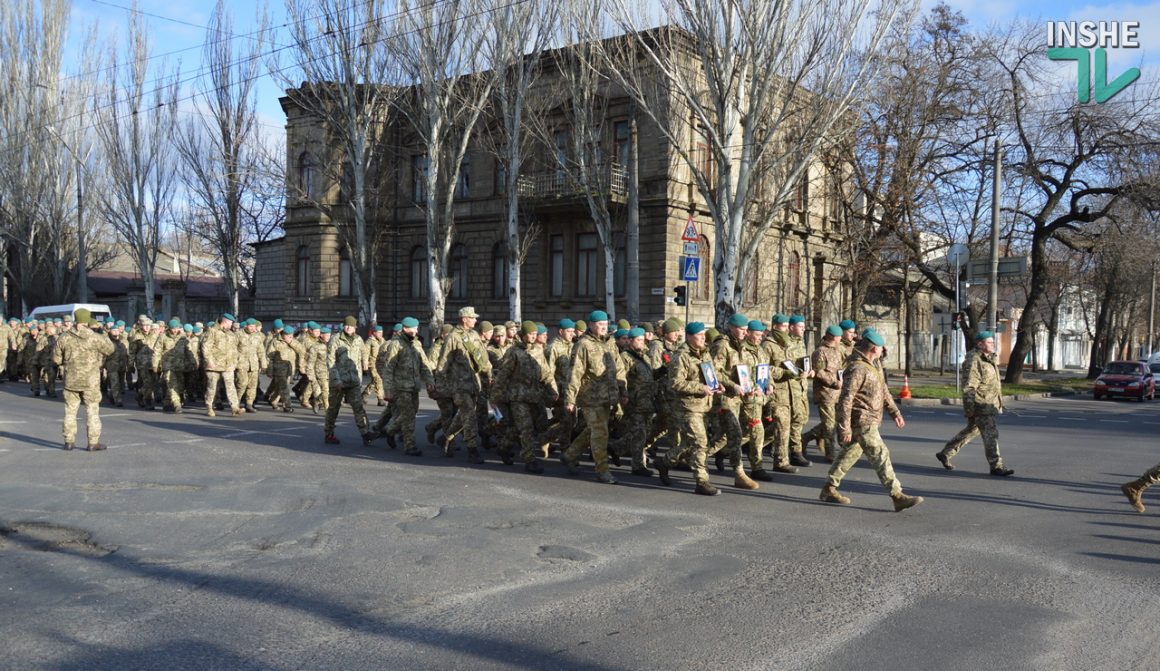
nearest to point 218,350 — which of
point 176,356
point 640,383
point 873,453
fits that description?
point 176,356

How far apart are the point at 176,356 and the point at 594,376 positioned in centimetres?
1137

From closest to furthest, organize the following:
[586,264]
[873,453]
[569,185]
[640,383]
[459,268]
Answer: [873,453]
[640,383]
[569,185]
[586,264]
[459,268]

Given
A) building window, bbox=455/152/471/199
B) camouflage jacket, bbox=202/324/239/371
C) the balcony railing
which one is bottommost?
camouflage jacket, bbox=202/324/239/371

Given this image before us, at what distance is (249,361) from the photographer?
17500 millimetres

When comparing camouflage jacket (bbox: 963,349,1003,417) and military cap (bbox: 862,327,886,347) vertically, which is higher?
military cap (bbox: 862,327,886,347)

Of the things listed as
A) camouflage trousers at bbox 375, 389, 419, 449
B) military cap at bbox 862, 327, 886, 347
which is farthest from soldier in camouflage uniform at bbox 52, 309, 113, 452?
military cap at bbox 862, 327, 886, 347

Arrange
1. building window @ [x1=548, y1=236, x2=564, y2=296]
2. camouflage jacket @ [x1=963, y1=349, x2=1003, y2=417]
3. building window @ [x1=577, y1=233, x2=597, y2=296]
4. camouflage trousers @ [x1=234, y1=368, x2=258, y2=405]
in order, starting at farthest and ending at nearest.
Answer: building window @ [x1=548, y1=236, x2=564, y2=296], building window @ [x1=577, y1=233, x2=597, y2=296], camouflage trousers @ [x1=234, y1=368, x2=258, y2=405], camouflage jacket @ [x1=963, y1=349, x2=1003, y2=417]

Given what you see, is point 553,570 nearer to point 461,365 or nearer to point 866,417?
point 866,417

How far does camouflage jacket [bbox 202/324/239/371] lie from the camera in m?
16.5

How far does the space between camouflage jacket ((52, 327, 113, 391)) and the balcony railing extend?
59.4 feet

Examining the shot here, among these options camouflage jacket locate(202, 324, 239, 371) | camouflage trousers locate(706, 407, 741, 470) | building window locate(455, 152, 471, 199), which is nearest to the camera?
camouflage trousers locate(706, 407, 741, 470)

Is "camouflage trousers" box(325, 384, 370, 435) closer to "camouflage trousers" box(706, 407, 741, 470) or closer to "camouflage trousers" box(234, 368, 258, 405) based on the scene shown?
"camouflage trousers" box(234, 368, 258, 405)

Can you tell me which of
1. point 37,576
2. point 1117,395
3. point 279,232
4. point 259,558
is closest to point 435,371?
point 259,558

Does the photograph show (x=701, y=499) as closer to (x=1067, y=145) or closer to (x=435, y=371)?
(x=435, y=371)
